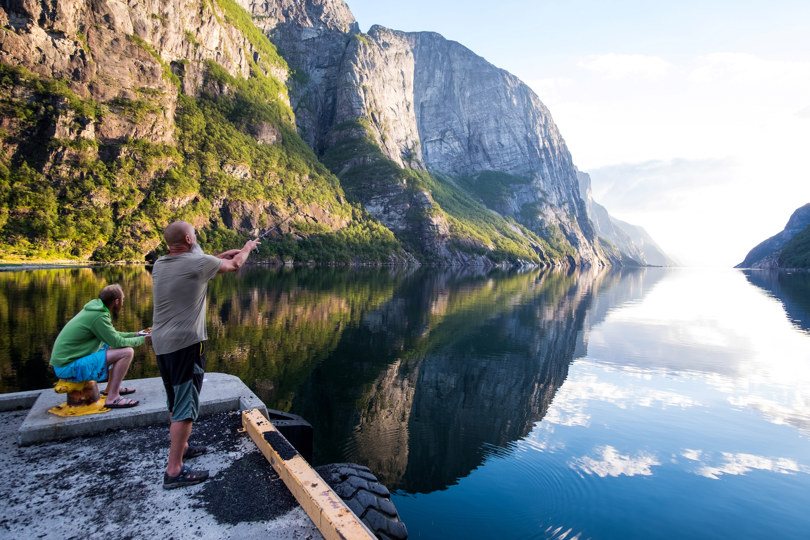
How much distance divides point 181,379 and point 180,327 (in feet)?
2.03

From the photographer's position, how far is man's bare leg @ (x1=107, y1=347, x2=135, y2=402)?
21.5ft

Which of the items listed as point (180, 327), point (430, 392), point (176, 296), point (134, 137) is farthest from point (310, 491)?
point (134, 137)

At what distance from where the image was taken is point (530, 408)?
12945mm

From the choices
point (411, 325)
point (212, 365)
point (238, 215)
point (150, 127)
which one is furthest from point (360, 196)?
point (212, 365)

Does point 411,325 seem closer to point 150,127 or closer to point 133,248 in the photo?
point 133,248

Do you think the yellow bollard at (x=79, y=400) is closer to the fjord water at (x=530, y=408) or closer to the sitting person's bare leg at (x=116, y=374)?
the sitting person's bare leg at (x=116, y=374)

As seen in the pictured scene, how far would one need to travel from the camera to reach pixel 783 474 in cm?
937

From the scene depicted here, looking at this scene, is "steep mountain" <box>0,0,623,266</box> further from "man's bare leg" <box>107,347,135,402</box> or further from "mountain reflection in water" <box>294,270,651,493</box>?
"man's bare leg" <box>107,347,135,402</box>

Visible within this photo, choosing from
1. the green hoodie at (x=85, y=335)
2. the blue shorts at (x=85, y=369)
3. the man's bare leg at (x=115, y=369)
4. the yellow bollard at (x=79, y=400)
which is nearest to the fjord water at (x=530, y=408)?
the man's bare leg at (x=115, y=369)

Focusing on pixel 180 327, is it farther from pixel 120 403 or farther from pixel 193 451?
pixel 120 403

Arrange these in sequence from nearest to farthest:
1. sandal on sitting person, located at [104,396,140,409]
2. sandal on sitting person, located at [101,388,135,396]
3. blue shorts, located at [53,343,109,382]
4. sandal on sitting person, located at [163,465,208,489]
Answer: sandal on sitting person, located at [163,465,208,489] < blue shorts, located at [53,343,109,382] < sandal on sitting person, located at [104,396,140,409] < sandal on sitting person, located at [101,388,135,396]

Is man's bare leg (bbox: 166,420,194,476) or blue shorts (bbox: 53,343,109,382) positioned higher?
blue shorts (bbox: 53,343,109,382)

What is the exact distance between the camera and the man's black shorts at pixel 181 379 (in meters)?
4.95

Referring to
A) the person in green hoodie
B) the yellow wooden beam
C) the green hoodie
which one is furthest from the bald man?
the green hoodie
